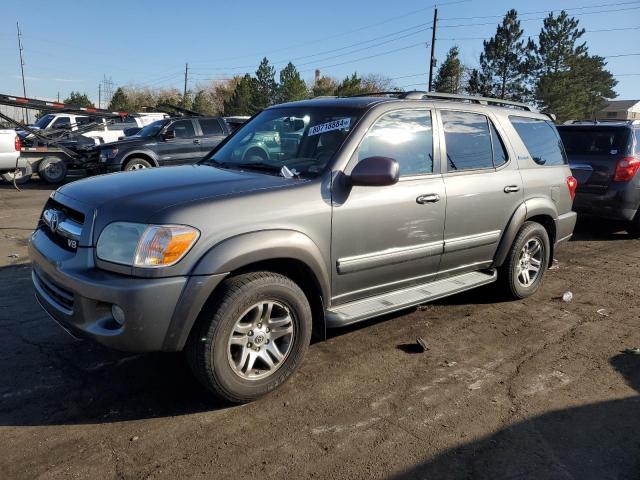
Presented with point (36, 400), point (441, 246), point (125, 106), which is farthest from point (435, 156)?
point (125, 106)

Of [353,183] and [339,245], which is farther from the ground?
[353,183]

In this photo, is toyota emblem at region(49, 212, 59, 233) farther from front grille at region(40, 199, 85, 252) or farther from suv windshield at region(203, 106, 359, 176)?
suv windshield at region(203, 106, 359, 176)

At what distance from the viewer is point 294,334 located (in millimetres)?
3309

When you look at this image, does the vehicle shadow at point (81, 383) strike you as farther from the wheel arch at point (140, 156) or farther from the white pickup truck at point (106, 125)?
the white pickup truck at point (106, 125)

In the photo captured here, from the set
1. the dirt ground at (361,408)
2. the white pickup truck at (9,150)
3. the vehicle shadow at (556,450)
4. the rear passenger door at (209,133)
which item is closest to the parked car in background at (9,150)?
the white pickup truck at (9,150)

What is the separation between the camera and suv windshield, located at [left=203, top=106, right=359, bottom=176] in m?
3.65

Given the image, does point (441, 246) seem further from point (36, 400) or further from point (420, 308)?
point (36, 400)

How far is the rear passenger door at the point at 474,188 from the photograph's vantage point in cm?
420

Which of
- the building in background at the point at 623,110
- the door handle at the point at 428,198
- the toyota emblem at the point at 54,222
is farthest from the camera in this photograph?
the building in background at the point at 623,110

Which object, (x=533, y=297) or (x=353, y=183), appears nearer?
(x=353, y=183)

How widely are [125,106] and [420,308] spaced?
62853mm

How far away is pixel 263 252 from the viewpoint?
9.91 feet

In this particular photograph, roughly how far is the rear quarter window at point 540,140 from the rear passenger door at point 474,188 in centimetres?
41

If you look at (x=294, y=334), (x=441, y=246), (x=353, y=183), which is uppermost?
(x=353, y=183)
